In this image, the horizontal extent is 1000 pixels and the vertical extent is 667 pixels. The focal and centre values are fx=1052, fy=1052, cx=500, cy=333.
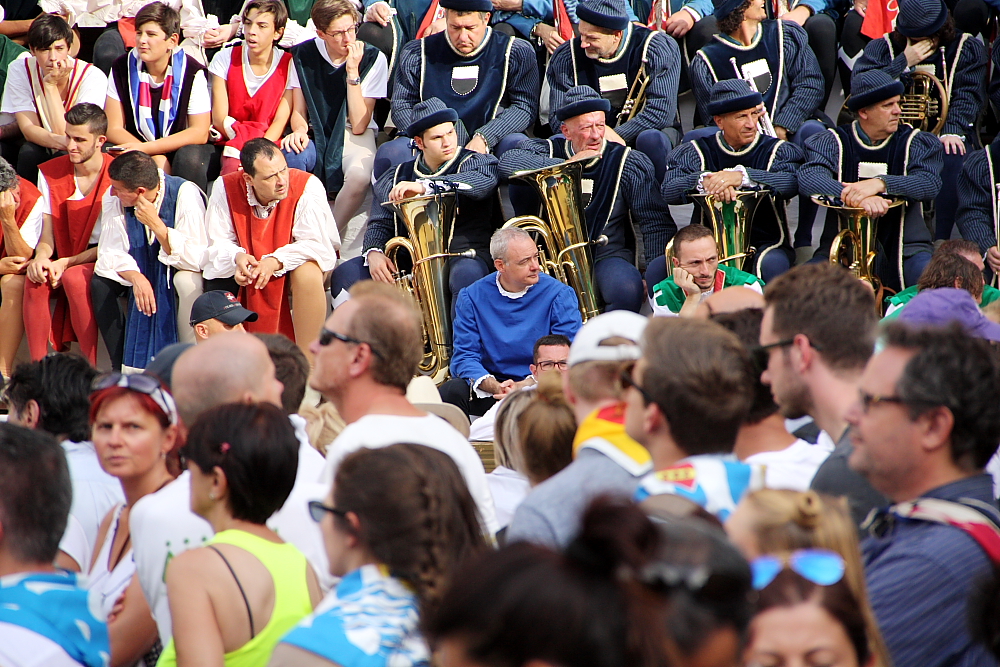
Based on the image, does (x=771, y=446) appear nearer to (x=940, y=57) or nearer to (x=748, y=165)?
(x=748, y=165)

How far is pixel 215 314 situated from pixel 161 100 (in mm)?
2457

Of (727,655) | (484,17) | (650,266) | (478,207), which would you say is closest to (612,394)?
(727,655)

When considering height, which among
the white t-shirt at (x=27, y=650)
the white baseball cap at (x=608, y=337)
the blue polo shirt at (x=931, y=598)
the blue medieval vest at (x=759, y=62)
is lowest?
the blue polo shirt at (x=931, y=598)

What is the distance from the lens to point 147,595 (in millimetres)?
2248

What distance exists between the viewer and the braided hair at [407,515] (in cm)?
177

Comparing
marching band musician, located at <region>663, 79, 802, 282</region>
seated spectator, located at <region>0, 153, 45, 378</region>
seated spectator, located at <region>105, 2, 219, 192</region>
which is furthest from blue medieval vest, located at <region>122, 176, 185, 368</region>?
marching band musician, located at <region>663, 79, 802, 282</region>

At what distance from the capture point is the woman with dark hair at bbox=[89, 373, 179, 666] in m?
2.51

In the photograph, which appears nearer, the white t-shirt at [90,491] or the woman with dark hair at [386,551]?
the woman with dark hair at [386,551]

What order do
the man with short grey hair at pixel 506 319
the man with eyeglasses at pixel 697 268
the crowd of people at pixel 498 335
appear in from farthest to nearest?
the man with short grey hair at pixel 506 319, the man with eyeglasses at pixel 697 268, the crowd of people at pixel 498 335

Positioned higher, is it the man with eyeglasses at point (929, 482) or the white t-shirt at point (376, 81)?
the white t-shirt at point (376, 81)

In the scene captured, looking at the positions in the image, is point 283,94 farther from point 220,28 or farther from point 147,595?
point 147,595

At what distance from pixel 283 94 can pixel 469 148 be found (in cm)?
147

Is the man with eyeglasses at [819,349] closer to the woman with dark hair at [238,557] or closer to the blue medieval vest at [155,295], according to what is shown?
the woman with dark hair at [238,557]

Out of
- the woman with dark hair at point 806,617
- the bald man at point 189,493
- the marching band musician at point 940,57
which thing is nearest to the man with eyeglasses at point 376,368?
the bald man at point 189,493
